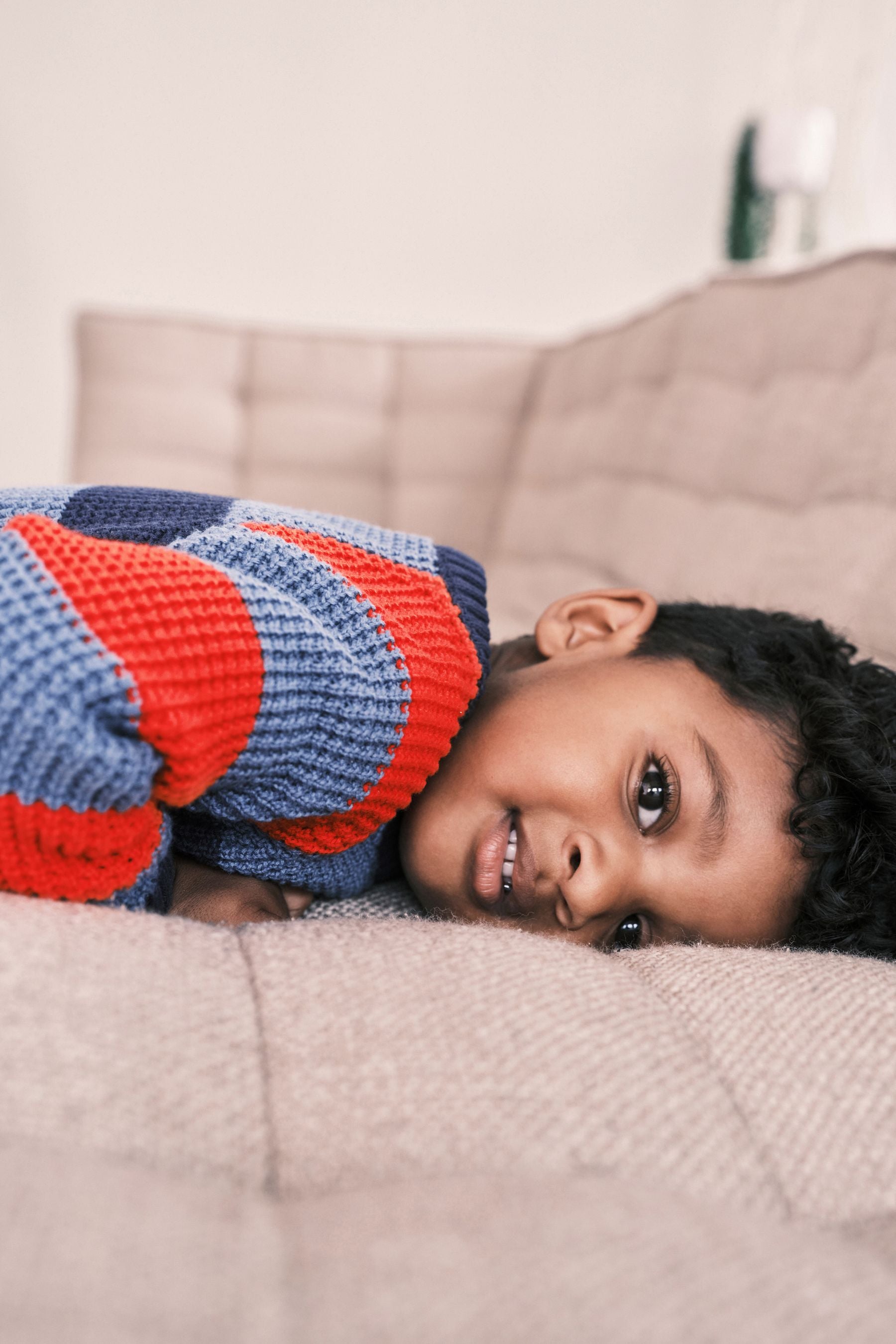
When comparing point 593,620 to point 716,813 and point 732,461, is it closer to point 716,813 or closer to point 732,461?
point 716,813

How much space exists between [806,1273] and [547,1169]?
0.09 meters

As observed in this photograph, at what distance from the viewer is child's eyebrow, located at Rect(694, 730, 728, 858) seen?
2.33 ft

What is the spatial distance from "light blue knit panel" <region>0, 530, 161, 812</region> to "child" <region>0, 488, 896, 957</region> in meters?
0.01

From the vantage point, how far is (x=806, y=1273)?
310mm

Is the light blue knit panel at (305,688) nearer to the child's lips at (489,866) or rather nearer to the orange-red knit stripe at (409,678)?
the orange-red knit stripe at (409,678)

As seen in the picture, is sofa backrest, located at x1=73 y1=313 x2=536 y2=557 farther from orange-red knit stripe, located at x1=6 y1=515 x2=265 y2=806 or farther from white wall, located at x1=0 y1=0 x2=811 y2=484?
orange-red knit stripe, located at x1=6 y1=515 x2=265 y2=806

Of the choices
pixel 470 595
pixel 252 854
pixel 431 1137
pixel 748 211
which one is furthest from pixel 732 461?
pixel 748 211

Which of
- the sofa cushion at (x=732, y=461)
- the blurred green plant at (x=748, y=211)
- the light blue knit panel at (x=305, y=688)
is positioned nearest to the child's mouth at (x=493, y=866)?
the light blue knit panel at (x=305, y=688)

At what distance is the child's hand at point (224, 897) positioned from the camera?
702mm

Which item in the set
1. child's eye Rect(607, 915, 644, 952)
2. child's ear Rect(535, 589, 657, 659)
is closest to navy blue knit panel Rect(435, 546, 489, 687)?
child's ear Rect(535, 589, 657, 659)

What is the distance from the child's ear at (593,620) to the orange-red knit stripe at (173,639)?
0.39 meters

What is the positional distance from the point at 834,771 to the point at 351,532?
40 cm

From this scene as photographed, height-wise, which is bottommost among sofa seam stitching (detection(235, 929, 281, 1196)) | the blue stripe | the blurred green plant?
the blue stripe

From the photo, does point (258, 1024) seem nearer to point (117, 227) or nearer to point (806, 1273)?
point (806, 1273)
